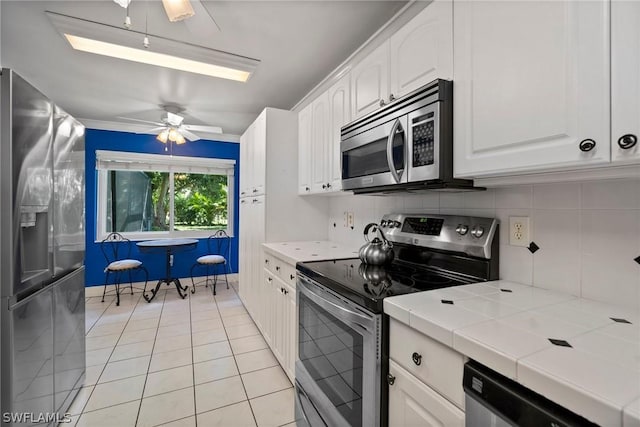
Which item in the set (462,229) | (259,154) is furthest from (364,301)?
(259,154)

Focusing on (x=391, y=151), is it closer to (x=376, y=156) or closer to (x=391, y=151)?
(x=391, y=151)

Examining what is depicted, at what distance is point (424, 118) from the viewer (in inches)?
48.7

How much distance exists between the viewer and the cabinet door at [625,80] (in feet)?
2.26

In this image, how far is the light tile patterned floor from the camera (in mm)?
1736

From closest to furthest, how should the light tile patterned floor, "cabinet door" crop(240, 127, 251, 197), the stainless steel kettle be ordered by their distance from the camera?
the stainless steel kettle → the light tile patterned floor → "cabinet door" crop(240, 127, 251, 197)

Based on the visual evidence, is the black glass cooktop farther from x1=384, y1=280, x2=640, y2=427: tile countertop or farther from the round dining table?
the round dining table

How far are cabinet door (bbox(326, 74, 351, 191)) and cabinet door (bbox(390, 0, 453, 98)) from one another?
0.47 metres

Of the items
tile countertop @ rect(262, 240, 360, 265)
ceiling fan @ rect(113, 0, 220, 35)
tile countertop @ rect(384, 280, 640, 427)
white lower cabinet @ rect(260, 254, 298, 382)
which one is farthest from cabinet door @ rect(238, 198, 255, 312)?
tile countertop @ rect(384, 280, 640, 427)

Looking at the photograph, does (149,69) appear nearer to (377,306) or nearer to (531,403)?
(377,306)

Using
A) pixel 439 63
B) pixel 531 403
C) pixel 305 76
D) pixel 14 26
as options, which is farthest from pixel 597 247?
pixel 14 26

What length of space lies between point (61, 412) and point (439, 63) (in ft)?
8.82

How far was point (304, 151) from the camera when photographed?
2568 millimetres

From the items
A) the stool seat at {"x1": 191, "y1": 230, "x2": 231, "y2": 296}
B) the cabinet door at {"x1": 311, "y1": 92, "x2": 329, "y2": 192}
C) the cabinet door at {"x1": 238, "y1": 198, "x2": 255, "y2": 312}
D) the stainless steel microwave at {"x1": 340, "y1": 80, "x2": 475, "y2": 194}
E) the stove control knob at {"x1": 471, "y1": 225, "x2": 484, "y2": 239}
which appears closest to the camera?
the stainless steel microwave at {"x1": 340, "y1": 80, "x2": 475, "y2": 194}

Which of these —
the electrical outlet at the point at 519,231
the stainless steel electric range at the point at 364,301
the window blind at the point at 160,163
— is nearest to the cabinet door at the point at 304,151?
the stainless steel electric range at the point at 364,301
